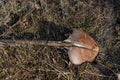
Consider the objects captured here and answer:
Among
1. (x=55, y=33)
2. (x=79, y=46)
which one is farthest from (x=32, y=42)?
(x=79, y=46)

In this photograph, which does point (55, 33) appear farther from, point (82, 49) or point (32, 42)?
point (82, 49)

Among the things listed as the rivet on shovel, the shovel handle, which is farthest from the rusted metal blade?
the shovel handle

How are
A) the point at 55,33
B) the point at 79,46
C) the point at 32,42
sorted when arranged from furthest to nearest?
the point at 55,33
the point at 32,42
the point at 79,46

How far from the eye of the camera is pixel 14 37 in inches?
156

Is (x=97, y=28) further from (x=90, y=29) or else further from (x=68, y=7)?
(x=68, y=7)

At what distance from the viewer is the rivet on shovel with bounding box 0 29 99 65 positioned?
3.70 metres

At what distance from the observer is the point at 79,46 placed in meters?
3.70

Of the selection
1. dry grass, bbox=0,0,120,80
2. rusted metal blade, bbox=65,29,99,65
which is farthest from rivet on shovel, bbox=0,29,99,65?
dry grass, bbox=0,0,120,80

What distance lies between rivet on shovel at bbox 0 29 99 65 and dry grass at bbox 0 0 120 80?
146 millimetres

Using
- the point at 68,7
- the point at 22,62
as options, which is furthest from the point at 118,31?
the point at 22,62

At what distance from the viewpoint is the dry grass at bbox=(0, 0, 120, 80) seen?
3803 mm

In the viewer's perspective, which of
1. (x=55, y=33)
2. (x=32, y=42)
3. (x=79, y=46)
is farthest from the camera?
(x=55, y=33)

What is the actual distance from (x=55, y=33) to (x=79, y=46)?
490 mm

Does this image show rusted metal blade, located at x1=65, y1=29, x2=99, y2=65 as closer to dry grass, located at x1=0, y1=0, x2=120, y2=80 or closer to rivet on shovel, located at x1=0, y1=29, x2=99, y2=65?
rivet on shovel, located at x1=0, y1=29, x2=99, y2=65
